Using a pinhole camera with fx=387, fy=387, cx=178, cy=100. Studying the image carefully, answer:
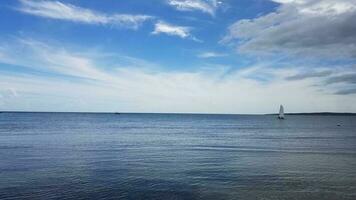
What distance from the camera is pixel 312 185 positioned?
26.1 m

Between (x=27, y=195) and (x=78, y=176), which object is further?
(x=78, y=176)

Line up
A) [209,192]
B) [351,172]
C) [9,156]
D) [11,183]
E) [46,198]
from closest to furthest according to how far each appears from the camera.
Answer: [46,198]
[209,192]
[11,183]
[351,172]
[9,156]

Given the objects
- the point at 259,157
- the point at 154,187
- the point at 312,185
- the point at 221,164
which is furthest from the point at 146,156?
the point at 312,185

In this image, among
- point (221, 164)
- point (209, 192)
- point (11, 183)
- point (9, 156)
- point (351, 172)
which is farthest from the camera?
point (9, 156)

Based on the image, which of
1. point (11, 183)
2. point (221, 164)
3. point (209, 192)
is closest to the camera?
point (209, 192)

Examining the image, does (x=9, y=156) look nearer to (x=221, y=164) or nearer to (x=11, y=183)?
(x=11, y=183)

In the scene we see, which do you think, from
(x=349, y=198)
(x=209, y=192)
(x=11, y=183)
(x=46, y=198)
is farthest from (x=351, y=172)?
(x=11, y=183)

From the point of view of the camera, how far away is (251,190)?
80.1 feet

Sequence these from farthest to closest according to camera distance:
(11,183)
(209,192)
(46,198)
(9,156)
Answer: (9,156), (11,183), (209,192), (46,198)

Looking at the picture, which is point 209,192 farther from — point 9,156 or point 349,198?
point 9,156

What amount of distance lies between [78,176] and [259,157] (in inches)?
823

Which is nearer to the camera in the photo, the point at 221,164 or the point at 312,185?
the point at 312,185

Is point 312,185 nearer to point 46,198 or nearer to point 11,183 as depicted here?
point 46,198

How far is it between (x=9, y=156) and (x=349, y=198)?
3271 centimetres
